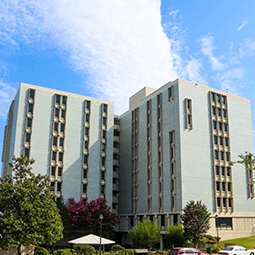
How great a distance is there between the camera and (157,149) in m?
61.8

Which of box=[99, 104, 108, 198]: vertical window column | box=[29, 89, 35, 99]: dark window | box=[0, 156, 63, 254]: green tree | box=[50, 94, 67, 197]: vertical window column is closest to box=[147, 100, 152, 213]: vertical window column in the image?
box=[99, 104, 108, 198]: vertical window column

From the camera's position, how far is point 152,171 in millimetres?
62062

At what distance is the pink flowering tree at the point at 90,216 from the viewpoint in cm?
5456

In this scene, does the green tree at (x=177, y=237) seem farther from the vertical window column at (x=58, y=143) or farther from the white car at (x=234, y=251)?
the vertical window column at (x=58, y=143)

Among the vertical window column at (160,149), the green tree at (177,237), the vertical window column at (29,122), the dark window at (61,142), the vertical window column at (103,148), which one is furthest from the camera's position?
the vertical window column at (103,148)

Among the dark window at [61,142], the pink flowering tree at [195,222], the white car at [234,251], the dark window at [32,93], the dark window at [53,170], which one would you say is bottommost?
the white car at [234,251]

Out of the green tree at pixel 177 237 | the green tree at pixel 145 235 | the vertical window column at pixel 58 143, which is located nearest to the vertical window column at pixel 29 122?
the vertical window column at pixel 58 143

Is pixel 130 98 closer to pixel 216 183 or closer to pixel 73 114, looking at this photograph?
pixel 73 114

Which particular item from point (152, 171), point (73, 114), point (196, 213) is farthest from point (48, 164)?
point (196, 213)

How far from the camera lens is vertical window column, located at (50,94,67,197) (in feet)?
194

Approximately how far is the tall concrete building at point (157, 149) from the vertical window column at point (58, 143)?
181 millimetres

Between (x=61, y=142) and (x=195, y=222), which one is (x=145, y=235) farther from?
(x=61, y=142)

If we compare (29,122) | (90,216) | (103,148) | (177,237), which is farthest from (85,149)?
(177,237)

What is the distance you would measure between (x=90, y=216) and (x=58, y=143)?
49.7 ft
